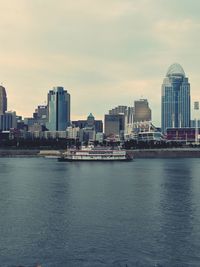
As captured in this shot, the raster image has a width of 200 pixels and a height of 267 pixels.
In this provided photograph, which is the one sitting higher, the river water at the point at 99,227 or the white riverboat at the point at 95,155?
the white riverboat at the point at 95,155

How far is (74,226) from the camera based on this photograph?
4778 cm

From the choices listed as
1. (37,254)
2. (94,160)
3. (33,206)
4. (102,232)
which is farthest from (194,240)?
(94,160)

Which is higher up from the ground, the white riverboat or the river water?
the white riverboat

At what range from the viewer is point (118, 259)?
36.7 meters

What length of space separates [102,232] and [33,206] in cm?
1838

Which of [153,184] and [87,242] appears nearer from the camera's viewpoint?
[87,242]

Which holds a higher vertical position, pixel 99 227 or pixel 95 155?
pixel 95 155

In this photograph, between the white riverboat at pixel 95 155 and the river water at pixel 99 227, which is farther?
the white riverboat at pixel 95 155

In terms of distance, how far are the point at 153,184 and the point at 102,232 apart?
155 feet

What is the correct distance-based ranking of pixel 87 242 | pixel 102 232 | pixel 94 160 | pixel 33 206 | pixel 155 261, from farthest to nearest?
pixel 94 160, pixel 33 206, pixel 102 232, pixel 87 242, pixel 155 261

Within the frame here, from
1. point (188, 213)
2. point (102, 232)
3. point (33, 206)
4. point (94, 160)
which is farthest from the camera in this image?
point (94, 160)

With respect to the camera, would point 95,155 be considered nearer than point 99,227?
No

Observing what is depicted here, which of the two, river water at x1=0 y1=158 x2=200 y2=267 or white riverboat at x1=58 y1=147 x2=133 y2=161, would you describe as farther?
white riverboat at x1=58 y1=147 x2=133 y2=161

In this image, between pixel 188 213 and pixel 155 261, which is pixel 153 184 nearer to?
pixel 188 213
